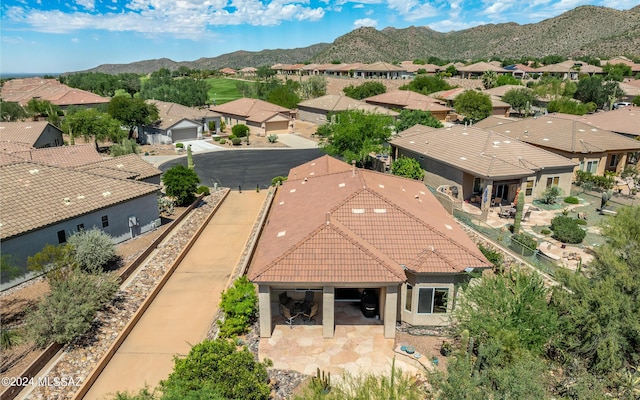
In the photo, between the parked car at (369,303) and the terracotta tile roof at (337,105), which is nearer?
the parked car at (369,303)

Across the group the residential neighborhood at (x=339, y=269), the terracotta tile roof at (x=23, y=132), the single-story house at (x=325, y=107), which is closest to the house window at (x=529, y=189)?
the residential neighborhood at (x=339, y=269)

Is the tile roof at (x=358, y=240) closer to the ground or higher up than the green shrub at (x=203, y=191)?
higher up

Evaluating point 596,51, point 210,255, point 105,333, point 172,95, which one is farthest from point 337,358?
point 596,51

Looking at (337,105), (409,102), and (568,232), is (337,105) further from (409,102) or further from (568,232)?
(568,232)

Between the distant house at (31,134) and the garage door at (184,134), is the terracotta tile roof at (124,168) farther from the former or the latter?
the garage door at (184,134)

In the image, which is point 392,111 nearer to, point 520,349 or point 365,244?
point 365,244

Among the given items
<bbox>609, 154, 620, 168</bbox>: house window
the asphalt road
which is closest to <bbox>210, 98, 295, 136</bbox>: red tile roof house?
the asphalt road

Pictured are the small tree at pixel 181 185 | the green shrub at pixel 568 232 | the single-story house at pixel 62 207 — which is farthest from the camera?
the small tree at pixel 181 185

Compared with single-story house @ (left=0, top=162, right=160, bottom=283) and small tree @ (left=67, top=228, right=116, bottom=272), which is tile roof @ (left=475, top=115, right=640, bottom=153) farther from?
small tree @ (left=67, top=228, right=116, bottom=272)
